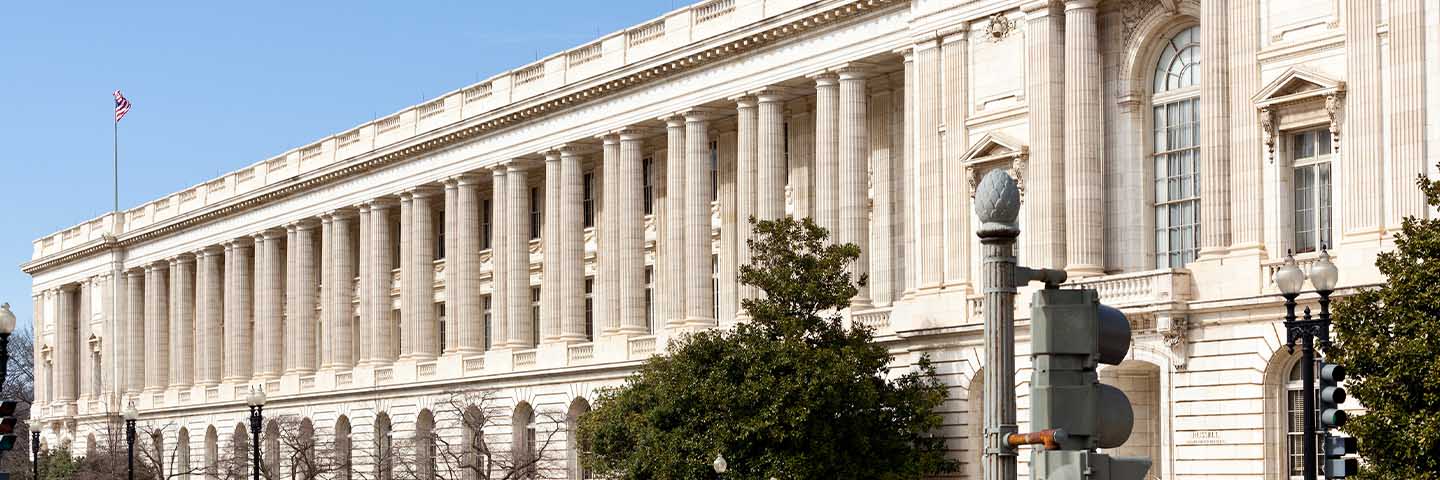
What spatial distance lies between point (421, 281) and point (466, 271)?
4321mm

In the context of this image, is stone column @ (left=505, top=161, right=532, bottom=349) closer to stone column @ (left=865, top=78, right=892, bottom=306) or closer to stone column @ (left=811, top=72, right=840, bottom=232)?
stone column @ (left=811, top=72, right=840, bottom=232)

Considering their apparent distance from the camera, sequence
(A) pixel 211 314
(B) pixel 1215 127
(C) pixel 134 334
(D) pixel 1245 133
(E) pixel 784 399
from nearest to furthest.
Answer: (D) pixel 1245 133 < (B) pixel 1215 127 < (E) pixel 784 399 < (A) pixel 211 314 < (C) pixel 134 334

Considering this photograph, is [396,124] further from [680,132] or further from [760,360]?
[760,360]

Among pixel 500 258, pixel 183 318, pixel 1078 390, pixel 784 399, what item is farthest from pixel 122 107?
pixel 1078 390

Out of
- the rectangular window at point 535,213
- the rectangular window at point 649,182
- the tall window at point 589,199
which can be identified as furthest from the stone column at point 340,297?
the rectangular window at point 649,182

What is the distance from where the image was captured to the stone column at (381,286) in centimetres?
9281

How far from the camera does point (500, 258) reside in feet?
277

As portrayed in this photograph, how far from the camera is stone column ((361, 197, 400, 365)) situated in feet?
305

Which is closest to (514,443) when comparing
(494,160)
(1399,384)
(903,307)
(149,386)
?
(494,160)

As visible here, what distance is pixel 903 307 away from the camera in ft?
194

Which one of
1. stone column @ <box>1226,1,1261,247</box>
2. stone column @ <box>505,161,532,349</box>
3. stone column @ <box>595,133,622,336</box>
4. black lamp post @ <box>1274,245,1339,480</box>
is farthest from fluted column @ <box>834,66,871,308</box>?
black lamp post @ <box>1274,245,1339,480</box>

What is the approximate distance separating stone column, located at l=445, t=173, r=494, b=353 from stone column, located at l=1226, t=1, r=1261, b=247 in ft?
137

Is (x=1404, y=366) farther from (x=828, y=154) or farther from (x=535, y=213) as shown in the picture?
(x=535, y=213)

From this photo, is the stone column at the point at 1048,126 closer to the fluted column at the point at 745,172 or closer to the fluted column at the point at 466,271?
the fluted column at the point at 745,172
